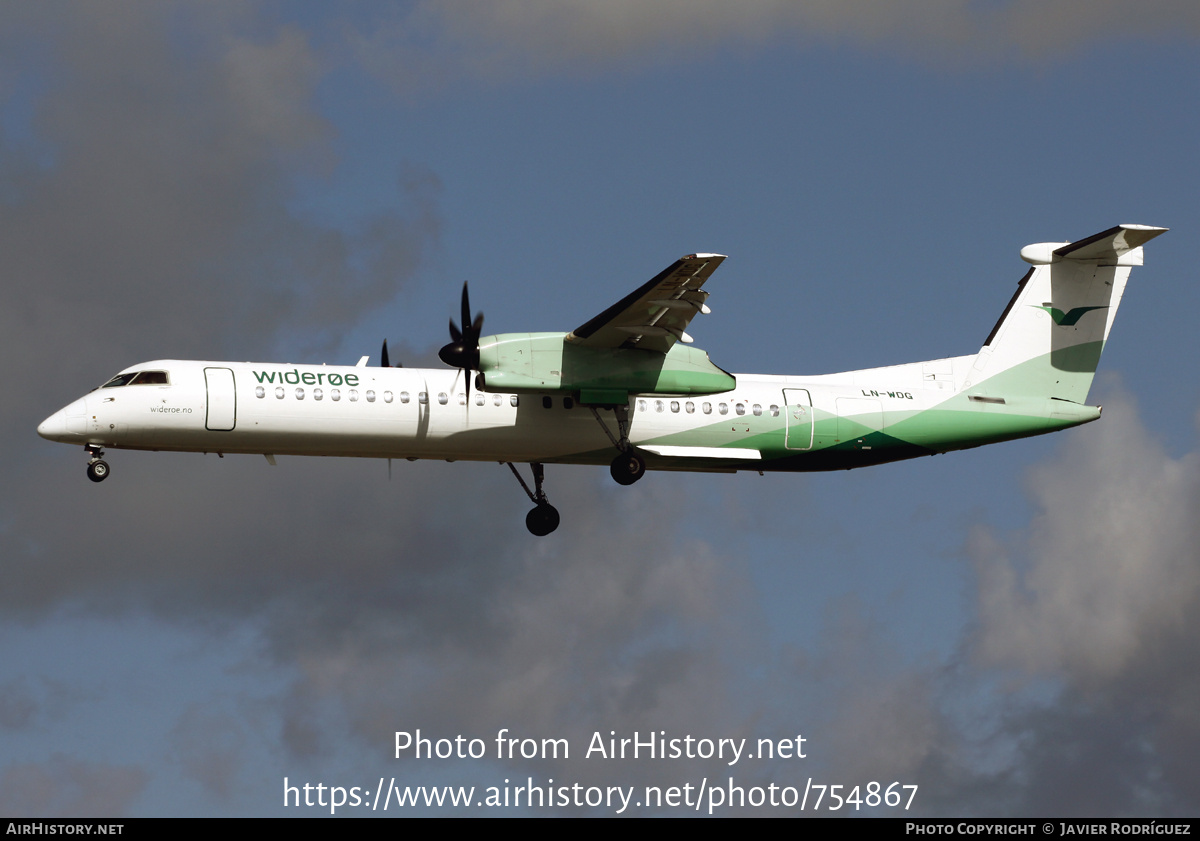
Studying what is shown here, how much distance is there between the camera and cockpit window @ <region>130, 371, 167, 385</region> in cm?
2503

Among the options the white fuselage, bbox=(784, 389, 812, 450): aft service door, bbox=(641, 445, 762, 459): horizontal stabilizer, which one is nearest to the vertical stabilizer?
the white fuselage

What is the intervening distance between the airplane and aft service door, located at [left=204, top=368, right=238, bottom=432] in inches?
0.9

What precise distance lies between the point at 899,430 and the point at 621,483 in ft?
17.7

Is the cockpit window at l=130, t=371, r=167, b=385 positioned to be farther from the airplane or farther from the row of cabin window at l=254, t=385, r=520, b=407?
the row of cabin window at l=254, t=385, r=520, b=407

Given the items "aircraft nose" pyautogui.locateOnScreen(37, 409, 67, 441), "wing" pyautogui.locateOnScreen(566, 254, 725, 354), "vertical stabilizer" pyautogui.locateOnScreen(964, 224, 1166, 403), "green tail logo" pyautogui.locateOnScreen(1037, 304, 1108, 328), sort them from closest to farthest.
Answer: "wing" pyautogui.locateOnScreen(566, 254, 725, 354) → "aircraft nose" pyautogui.locateOnScreen(37, 409, 67, 441) → "vertical stabilizer" pyautogui.locateOnScreen(964, 224, 1166, 403) → "green tail logo" pyautogui.locateOnScreen(1037, 304, 1108, 328)

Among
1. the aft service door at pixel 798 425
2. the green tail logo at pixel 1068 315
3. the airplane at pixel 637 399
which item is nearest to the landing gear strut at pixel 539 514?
the airplane at pixel 637 399

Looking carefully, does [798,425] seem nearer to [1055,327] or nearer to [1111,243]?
[1055,327]

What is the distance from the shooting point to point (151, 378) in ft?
82.3

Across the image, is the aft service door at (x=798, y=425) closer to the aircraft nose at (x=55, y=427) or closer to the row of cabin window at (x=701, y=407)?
the row of cabin window at (x=701, y=407)

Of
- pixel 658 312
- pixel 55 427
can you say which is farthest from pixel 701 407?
pixel 55 427

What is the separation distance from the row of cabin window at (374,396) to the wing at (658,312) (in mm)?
1706

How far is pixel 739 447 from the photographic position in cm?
2706

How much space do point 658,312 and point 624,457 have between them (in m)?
2.92

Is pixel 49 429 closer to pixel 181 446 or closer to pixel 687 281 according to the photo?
pixel 181 446
